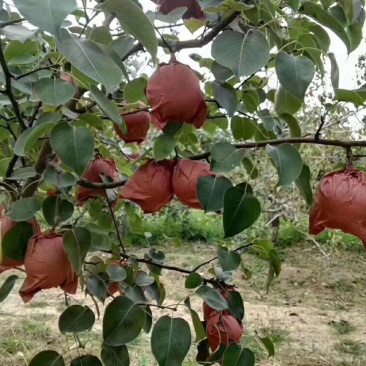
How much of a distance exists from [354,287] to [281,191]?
2.44 ft

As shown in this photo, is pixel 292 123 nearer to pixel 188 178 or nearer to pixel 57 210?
pixel 188 178

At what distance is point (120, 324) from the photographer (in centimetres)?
97

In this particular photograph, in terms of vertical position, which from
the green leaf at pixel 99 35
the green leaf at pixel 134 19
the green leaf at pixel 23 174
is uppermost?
the green leaf at pixel 134 19

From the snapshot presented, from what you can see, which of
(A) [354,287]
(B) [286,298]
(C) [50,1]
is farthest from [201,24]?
(A) [354,287]

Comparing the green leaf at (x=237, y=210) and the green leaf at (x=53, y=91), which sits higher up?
the green leaf at (x=53, y=91)

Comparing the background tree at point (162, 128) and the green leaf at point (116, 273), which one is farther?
the green leaf at point (116, 273)

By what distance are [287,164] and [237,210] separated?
0.27 feet

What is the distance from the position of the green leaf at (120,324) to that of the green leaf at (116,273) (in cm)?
10

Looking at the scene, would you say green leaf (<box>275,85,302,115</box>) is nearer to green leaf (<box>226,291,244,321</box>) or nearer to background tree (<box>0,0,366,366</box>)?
background tree (<box>0,0,366,366</box>)

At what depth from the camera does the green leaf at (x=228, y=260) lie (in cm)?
104

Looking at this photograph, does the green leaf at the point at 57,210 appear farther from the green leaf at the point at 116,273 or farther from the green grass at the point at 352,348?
the green grass at the point at 352,348

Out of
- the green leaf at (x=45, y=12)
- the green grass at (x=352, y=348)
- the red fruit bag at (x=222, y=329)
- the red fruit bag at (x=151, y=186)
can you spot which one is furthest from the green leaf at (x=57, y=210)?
the green grass at (x=352, y=348)

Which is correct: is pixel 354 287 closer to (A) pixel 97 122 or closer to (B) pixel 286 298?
(B) pixel 286 298

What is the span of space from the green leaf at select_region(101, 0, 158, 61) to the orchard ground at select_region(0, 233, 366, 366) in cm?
112
